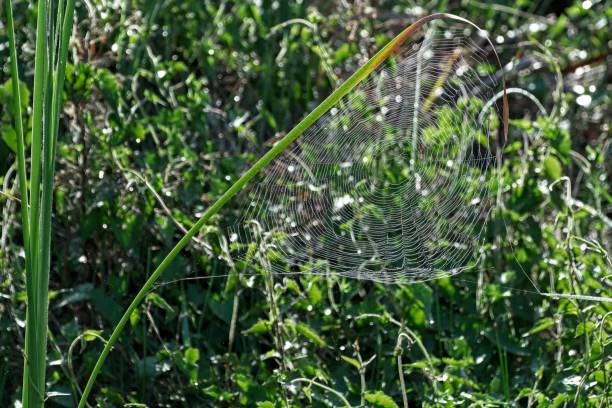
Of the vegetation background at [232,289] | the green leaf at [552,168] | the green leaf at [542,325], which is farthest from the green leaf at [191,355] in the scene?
the green leaf at [552,168]

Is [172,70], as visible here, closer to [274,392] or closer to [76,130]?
[76,130]

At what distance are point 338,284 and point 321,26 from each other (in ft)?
3.68

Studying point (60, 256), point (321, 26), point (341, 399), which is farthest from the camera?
point (321, 26)

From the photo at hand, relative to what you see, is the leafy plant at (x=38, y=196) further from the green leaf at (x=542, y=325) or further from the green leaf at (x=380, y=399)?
the green leaf at (x=542, y=325)

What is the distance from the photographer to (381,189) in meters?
2.20

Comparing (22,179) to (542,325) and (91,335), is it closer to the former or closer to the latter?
(91,335)

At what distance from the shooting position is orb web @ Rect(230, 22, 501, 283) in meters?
1.88

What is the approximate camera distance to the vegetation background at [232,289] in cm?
171

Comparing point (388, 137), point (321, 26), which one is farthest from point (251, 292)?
point (321, 26)

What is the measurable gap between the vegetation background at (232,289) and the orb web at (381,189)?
6cm

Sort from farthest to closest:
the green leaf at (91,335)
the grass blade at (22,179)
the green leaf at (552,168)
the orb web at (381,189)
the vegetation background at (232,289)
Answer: the green leaf at (552,168)
the orb web at (381,189)
the vegetation background at (232,289)
the green leaf at (91,335)
the grass blade at (22,179)

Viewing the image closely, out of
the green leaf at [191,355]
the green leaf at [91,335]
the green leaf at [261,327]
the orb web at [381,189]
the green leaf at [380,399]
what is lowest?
the green leaf at [380,399]

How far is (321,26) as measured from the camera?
2785 millimetres

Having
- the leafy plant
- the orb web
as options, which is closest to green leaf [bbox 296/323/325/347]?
the orb web
